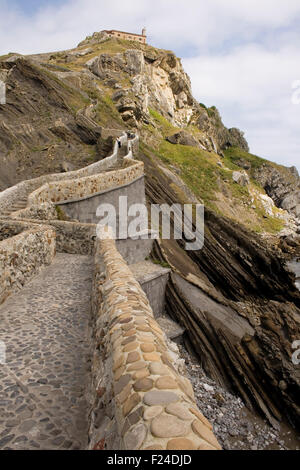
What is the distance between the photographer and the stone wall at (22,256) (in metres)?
6.36

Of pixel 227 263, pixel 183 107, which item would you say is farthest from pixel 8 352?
pixel 183 107

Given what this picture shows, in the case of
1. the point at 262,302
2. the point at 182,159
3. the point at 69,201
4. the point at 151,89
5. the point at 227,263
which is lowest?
the point at 262,302

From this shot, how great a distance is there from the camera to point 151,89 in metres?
54.5

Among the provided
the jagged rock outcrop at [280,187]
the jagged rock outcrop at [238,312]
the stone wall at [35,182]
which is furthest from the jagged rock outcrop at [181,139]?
the stone wall at [35,182]

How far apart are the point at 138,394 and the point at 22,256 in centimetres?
623

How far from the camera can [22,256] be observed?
7.35 m

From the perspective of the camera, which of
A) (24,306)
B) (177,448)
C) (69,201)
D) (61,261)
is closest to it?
(177,448)

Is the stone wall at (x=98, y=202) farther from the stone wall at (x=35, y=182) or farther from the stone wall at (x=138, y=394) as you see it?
the stone wall at (x=138, y=394)

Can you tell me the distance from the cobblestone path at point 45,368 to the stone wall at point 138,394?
53cm

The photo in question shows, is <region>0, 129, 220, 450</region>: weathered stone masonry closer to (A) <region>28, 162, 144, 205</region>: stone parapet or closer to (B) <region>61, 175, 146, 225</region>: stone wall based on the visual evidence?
(A) <region>28, 162, 144, 205</region>: stone parapet

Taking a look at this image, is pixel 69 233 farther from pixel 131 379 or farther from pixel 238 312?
pixel 238 312

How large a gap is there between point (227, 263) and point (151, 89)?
45.2m

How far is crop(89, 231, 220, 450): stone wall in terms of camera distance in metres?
1.73

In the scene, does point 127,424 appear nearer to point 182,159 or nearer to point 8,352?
point 8,352
